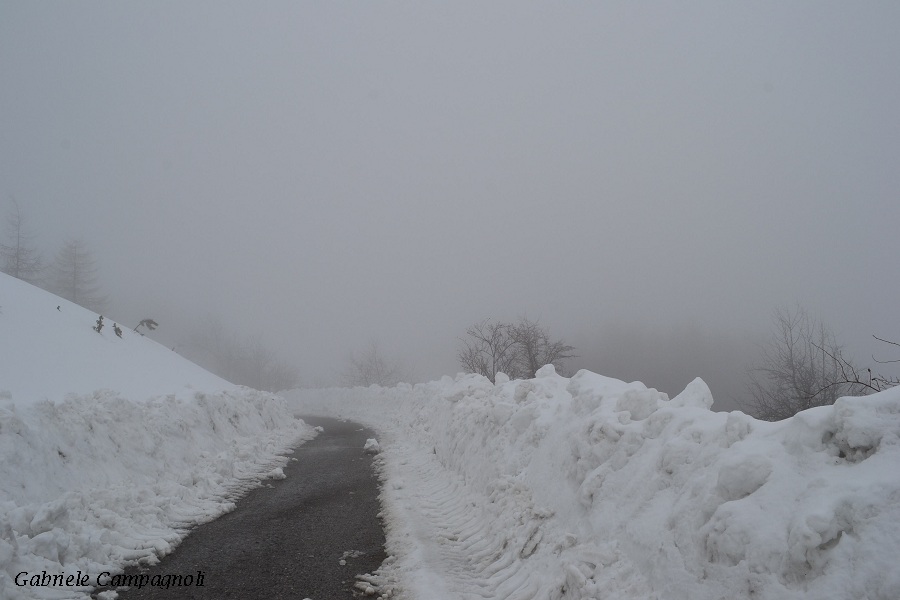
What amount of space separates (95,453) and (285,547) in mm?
4082

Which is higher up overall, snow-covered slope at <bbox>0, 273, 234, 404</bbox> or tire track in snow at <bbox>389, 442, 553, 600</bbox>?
snow-covered slope at <bbox>0, 273, 234, 404</bbox>

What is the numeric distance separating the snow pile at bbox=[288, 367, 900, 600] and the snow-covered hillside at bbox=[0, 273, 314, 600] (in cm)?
361

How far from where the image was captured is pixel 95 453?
781 centimetres

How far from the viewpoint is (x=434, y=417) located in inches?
621

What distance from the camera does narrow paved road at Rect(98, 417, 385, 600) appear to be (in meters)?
5.28

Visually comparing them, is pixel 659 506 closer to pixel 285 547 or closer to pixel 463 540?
pixel 463 540

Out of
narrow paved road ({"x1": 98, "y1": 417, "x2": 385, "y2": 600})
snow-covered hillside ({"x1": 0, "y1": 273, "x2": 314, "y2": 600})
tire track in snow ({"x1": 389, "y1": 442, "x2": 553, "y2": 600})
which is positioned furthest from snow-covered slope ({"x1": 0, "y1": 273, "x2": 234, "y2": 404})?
tire track in snow ({"x1": 389, "y1": 442, "x2": 553, "y2": 600})

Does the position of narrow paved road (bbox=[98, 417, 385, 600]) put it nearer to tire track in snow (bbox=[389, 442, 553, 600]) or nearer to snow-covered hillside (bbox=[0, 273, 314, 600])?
snow-covered hillside (bbox=[0, 273, 314, 600])

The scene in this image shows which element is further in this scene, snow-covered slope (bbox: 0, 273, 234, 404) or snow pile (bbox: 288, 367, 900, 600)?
snow-covered slope (bbox: 0, 273, 234, 404)

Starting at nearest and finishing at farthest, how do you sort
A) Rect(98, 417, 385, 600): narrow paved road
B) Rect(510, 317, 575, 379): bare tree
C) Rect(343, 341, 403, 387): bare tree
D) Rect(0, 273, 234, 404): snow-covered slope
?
Rect(98, 417, 385, 600): narrow paved road → Rect(0, 273, 234, 404): snow-covered slope → Rect(510, 317, 575, 379): bare tree → Rect(343, 341, 403, 387): bare tree

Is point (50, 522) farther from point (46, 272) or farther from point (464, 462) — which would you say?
point (46, 272)

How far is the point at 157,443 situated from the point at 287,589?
19.9 feet

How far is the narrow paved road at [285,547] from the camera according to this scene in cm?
528

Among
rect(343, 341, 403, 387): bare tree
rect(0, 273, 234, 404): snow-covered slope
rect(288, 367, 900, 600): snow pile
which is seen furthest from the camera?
rect(343, 341, 403, 387): bare tree
